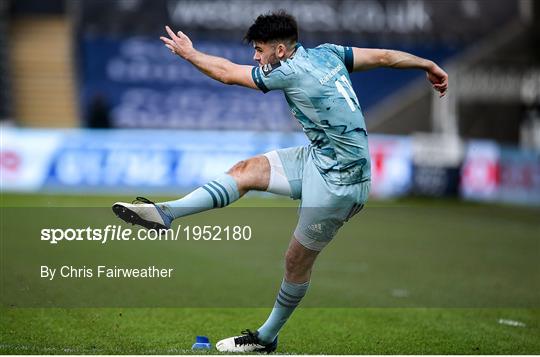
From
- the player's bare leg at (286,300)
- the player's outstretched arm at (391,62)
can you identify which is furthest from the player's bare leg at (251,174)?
the player's outstretched arm at (391,62)

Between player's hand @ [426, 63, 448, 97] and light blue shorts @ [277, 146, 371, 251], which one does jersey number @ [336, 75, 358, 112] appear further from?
player's hand @ [426, 63, 448, 97]

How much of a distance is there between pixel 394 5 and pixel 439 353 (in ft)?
77.2

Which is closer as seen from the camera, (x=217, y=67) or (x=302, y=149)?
(x=217, y=67)

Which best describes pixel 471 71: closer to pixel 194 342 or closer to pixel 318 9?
pixel 318 9

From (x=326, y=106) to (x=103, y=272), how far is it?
4543 mm

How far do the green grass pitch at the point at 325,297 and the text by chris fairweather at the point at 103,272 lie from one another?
26cm

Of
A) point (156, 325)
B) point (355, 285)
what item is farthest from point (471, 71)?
point (156, 325)

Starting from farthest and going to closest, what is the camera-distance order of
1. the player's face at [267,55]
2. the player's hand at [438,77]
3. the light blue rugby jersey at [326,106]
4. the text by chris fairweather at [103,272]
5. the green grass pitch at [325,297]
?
the text by chris fairweather at [103,272] → the green grass pitch at [325,297] → the player's hand at [438,77] → the player's face at [267,55] → the light blue rugby jersey at [326,106]

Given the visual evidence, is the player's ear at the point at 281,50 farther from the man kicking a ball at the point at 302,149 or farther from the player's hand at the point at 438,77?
the player's hand at the point at 438,77

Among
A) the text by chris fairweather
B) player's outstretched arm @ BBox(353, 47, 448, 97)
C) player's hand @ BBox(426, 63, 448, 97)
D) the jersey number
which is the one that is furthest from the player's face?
the text by chris fairweather

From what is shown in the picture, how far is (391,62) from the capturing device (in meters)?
6.90

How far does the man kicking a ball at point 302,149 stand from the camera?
6.41 m

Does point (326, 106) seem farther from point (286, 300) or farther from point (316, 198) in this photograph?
point (286, 300)

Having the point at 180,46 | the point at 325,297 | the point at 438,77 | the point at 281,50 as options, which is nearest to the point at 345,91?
the point at 281,50
